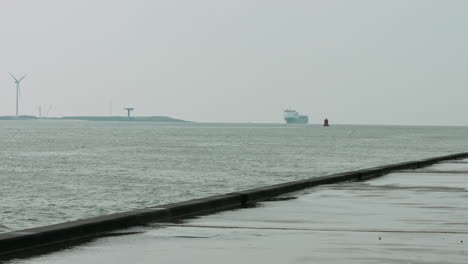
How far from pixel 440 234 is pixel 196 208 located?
14.3ft

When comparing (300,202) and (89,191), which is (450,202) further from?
(89,191)

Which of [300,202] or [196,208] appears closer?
[196,208]

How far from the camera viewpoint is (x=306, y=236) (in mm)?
11219

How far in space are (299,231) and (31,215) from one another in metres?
14.5

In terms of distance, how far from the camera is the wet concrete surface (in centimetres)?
936

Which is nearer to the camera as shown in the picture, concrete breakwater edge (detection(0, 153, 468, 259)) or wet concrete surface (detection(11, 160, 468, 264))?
wet concrete surface (detection(11, 160, 468, 264))

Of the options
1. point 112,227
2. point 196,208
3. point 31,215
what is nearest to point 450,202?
point 196,208

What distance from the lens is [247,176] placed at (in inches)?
1844

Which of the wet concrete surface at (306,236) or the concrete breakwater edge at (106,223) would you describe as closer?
the wet concrete surface at (306,236)

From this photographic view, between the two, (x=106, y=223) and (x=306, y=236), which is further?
(x=106, y=223)

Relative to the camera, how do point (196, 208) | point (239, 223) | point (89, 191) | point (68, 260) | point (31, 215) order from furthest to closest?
point (89, 191)
point (31, 215)
point (196, 208)
point (239, 223)
point (68, 260)

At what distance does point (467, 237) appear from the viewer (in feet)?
36.5

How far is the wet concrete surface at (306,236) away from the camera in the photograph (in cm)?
936

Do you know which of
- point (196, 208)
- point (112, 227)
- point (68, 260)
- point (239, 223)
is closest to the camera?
point (68, 260)
